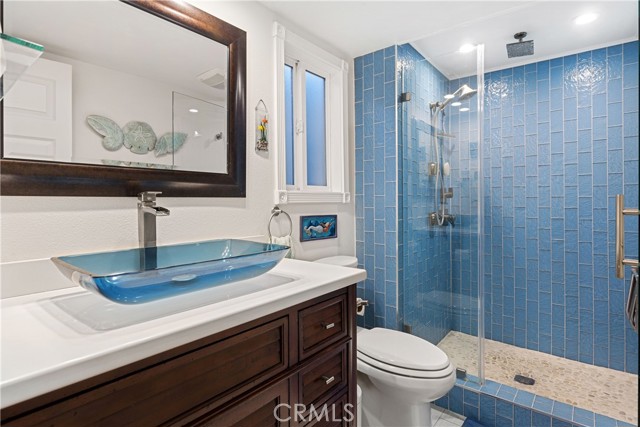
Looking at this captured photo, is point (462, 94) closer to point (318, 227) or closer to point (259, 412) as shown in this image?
point (318, 227)

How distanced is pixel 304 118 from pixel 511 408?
205 centimetres

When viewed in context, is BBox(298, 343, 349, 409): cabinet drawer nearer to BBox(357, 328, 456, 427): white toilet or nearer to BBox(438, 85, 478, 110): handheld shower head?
BBox(357, 328, 456, 427): white toilet

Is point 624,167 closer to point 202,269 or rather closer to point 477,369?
point 477,369

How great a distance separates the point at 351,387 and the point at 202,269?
76 cm

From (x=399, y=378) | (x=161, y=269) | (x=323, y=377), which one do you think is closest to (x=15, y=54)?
(x=161, y=269)

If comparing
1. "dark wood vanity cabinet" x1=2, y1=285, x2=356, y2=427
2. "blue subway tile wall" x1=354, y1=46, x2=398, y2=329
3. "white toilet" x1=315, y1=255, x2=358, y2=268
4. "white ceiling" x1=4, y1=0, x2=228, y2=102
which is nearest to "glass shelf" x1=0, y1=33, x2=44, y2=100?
"white ceiling" x1=4, y1=0, x2=228, y2=102

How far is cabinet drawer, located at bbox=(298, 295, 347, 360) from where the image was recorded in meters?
1.03

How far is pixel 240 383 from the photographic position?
85 centimetres

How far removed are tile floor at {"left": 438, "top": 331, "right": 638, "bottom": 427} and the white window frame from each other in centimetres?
127

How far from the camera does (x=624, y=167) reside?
88.3 inches

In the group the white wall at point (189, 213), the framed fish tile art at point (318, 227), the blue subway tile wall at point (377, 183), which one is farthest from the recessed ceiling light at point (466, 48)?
the framed fish tile art at point (318, 227)

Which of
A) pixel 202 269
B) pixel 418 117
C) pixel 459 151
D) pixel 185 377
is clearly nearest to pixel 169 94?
pixel 202 269

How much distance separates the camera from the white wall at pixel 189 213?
983 mm

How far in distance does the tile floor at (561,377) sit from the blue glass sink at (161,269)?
1.65 m
